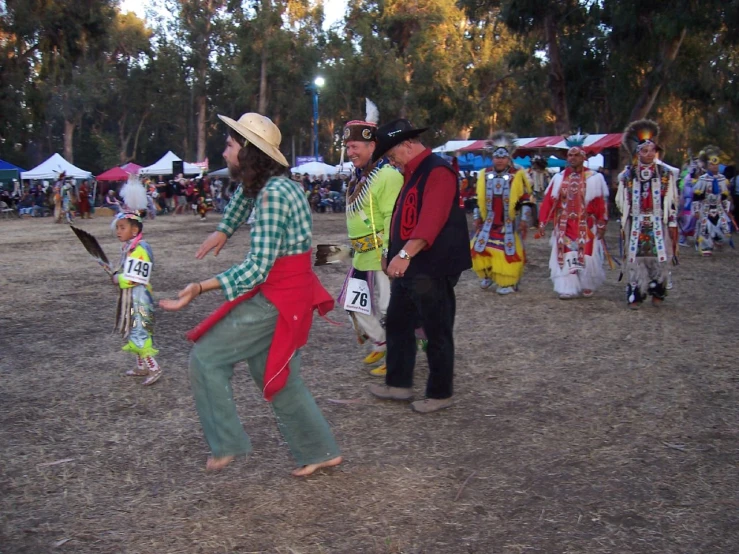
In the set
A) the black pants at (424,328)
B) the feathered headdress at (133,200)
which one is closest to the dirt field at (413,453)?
the black pants at (424,328)

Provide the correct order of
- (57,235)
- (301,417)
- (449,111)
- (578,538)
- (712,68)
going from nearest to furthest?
(578,538) → (301,417) → (57,235) → (712,68) → (449,111)

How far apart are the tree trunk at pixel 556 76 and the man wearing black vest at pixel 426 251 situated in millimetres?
19319

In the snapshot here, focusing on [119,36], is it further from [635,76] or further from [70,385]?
[70,385]

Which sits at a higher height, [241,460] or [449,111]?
[449,111]

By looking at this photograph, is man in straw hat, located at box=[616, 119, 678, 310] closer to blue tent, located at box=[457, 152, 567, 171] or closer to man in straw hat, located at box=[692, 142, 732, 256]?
man in straw hat, located at box=[692, 142, 732, 256]

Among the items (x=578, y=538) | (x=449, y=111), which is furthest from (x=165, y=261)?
(x=449, y=111)

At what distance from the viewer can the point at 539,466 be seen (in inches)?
155

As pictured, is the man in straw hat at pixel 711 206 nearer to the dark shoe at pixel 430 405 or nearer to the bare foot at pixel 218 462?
the dark shoe at pixel 430 405

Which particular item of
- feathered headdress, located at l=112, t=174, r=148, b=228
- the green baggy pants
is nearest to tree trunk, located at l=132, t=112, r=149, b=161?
feathered headdress, located at l=112, t=174, r=148, b=228

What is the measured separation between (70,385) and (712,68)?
2345cm

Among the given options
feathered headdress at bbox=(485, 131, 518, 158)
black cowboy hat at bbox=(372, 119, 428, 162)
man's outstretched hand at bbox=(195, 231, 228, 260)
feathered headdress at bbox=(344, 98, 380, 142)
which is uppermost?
feathered headdress at bbox=(485, 131, 518, 158)

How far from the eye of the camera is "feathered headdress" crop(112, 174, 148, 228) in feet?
18.0

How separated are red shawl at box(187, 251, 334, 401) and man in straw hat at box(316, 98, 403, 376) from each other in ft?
6.01

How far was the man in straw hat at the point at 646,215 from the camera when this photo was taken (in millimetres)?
7961
